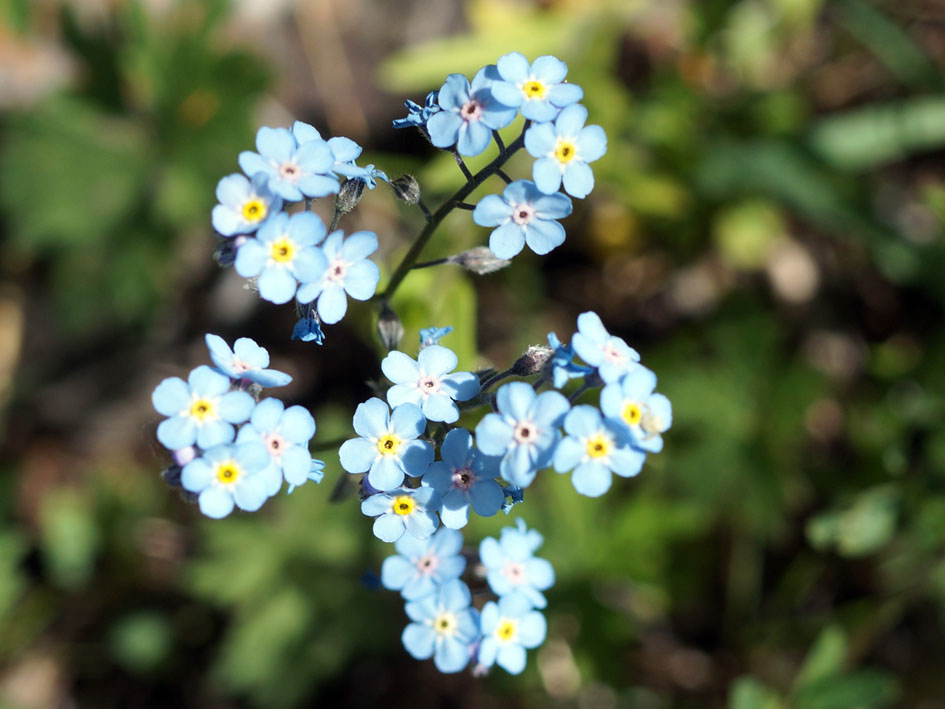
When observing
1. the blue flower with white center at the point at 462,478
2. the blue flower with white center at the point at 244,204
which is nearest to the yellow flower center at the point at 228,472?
the blue flower with white center at the point at 462,478

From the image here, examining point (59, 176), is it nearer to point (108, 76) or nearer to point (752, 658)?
point (108, 76)

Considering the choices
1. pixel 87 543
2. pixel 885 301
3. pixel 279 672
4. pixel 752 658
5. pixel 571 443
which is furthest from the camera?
pixel 885 301

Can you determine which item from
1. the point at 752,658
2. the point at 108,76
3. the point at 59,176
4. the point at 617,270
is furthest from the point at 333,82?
the point at 752,658

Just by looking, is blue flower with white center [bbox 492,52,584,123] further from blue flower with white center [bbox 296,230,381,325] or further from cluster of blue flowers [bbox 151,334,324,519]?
cluster of blue flowers [bbox 151,334,324,519]

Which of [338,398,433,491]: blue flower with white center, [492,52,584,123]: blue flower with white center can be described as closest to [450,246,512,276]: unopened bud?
[492,52,584,123]: blue flower with white center

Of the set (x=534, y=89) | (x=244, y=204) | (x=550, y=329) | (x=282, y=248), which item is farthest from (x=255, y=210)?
(x=550, y=329)

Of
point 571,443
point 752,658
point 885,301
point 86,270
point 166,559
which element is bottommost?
point 752,658

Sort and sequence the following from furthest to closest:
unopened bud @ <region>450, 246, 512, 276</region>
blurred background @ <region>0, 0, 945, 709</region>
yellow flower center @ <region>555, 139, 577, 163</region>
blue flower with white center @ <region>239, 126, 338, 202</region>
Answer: blurred background @ <region>0, 0, 945, 709</region> → unopened bud @ <region>450, 246, 512, 276</region> → yellow flower center @ <region>555, 139, 577, 163</region> → blue flower with white center @ <region>239, 126, 338, 202</region>
